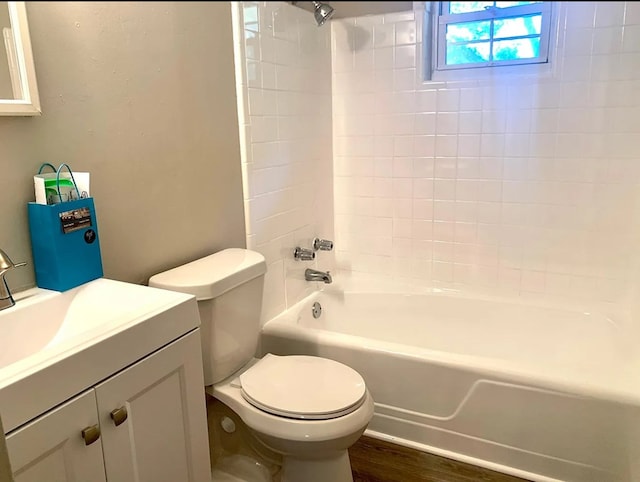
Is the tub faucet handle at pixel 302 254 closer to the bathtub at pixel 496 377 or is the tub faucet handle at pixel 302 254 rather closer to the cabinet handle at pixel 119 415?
the bathtub at pixel 496 377

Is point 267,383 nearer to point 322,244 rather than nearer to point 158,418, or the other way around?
point 158,418

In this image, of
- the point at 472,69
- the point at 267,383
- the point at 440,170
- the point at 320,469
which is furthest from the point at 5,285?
the point at 472,69

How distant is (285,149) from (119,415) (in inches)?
55.1

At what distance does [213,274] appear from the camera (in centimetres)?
159

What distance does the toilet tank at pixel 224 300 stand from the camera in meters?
1.54

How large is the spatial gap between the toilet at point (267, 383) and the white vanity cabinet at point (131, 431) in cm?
23

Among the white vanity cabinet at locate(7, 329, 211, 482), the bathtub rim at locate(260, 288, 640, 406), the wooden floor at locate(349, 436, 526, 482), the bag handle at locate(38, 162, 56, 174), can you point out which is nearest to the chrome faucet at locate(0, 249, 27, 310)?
the bag handle at locate(38, 162, 56, 174)

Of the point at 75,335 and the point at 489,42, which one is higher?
the point at 489,42

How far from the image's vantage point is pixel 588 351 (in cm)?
219

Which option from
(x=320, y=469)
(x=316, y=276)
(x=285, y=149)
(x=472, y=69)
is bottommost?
(x=320, y=469)

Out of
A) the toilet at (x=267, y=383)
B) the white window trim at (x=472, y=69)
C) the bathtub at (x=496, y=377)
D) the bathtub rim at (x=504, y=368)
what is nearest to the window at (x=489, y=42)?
the white window trim at (x=472, y=69)

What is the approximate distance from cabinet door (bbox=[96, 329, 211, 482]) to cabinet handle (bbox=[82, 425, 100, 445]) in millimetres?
21

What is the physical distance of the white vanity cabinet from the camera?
96cm

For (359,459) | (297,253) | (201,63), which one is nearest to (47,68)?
(201,63)
